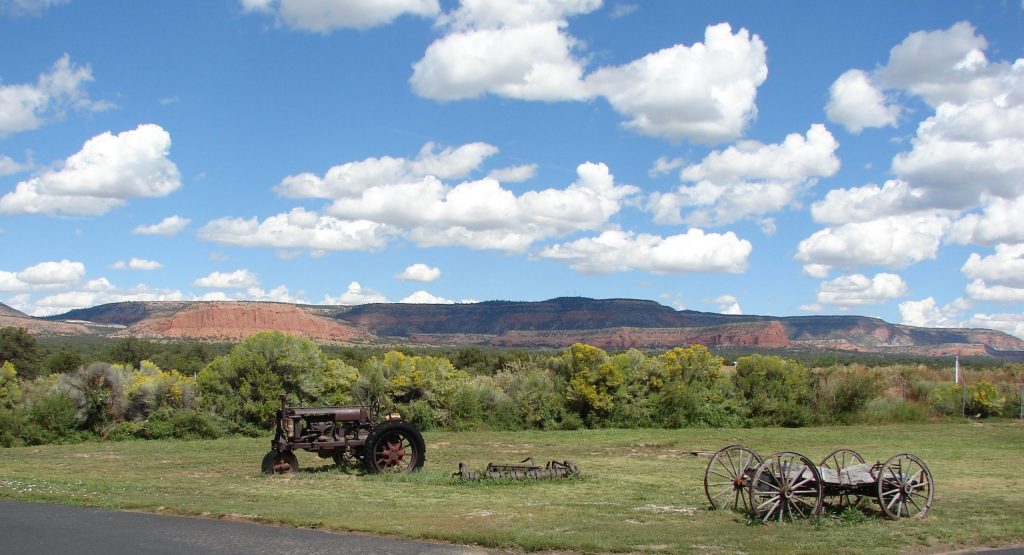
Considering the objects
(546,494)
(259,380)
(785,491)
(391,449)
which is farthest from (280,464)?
(259,380)

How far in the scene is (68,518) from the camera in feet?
38.9

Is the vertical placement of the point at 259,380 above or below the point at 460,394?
above

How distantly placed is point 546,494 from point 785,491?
15.9 ft

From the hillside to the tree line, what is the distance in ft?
293

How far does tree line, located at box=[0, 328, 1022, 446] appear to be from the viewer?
29141 mm

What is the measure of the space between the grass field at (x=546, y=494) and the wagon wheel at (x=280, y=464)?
301 mm

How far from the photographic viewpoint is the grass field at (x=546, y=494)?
36.0 ft

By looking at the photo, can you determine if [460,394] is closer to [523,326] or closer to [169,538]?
[169,538]

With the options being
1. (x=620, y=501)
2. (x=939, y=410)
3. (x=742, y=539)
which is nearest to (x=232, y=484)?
(x=620, y=501)

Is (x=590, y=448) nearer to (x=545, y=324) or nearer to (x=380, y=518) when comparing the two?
(x=380, y=518)

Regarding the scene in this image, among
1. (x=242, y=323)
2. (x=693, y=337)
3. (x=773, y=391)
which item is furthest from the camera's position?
(x=242, y=323)

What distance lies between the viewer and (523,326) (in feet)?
577

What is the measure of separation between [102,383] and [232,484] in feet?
49.0

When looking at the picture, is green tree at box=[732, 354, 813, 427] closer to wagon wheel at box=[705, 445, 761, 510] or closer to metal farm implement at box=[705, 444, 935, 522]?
wagon wheel at box=[705, 445, 761, 510]
